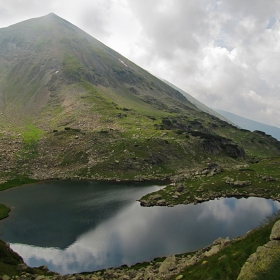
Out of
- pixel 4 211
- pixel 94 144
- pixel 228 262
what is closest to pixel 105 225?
pixel 4 211

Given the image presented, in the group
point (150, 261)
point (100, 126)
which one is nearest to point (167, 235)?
point (150, 261)

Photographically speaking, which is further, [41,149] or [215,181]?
[41,149]

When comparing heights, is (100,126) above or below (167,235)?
above

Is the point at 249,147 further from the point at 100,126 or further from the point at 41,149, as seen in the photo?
the point at 41,149

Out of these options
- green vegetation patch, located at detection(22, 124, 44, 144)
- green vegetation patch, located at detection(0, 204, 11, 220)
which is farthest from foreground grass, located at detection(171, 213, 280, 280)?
green vegetation patch, located at detection(22, 124, 44, 144)

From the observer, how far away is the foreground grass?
23.1m

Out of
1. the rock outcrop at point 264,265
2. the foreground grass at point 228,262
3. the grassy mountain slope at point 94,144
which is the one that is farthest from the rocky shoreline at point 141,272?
the grassy mountain slope at point 94,144

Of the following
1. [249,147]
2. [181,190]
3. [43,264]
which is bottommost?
[43,264]

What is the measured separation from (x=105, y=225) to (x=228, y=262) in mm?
34722

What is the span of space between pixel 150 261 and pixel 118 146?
243 feet

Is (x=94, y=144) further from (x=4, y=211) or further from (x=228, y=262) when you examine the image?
(x=228, y=262)

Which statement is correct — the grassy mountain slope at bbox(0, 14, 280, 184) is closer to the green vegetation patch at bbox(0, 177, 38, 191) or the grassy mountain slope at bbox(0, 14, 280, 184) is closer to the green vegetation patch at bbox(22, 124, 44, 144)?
the green vegetation patch at bbox(22, 124, 44, 144)

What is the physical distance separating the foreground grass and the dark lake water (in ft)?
51.1

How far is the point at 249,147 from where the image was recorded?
171625 millimetres
